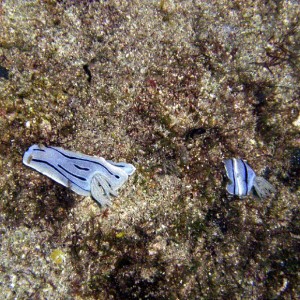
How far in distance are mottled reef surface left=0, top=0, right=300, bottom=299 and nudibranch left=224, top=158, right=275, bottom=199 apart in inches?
5.7

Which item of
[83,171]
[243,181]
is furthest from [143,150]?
[243,181]

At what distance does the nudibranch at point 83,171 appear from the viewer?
12.0 feet

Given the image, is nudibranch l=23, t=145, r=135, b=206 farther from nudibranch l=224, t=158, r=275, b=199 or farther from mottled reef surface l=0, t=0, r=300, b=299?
nudibranch l=224, t=158, r=275, b=199

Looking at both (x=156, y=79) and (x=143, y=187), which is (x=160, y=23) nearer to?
(x=156, y=79)

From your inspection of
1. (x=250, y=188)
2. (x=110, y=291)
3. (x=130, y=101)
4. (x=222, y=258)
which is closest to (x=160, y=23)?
(x=130, y=101)

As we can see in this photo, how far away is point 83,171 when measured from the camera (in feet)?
12.3

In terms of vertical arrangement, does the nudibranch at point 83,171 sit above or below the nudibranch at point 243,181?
below

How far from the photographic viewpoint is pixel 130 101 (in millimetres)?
3867

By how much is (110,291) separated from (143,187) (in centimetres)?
157

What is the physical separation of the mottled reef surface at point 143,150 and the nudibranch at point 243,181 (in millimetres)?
144

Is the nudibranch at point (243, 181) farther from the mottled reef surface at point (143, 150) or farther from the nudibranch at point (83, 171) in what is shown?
the nudibranch at point (83, 171)

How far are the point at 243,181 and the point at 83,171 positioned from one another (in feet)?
8.14

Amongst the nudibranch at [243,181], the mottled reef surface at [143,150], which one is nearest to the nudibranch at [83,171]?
the mottled reef surface at [143,150]

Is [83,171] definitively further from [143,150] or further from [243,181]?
[243,181]
